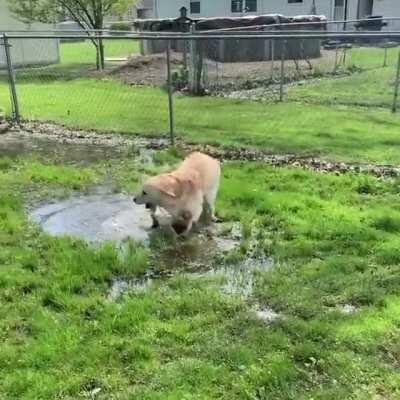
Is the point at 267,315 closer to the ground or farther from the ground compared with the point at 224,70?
closer to the ground

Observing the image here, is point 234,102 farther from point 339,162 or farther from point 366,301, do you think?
point 366,301

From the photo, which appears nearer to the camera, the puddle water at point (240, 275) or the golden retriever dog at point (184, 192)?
the puddle water at point (240, 275)

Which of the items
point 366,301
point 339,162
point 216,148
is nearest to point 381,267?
point 366,301

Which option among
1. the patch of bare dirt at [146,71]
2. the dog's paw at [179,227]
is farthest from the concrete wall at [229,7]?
the dog's paw at [179,227]

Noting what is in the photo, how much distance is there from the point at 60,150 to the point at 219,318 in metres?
5.98

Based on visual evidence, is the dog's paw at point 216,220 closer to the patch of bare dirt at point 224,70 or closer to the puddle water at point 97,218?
the puddle water at point 97,218

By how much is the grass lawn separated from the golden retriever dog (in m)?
0.31

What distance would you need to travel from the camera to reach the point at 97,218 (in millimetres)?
6266

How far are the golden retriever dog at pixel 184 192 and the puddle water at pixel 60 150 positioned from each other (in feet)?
10.2

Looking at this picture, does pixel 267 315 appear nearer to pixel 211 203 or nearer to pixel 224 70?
pixel 211 203

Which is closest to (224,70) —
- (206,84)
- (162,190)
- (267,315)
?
(206,84)

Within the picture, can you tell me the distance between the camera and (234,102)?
13.1 meters

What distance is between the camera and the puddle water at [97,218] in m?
5.84

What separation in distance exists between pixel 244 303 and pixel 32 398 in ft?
5.65
